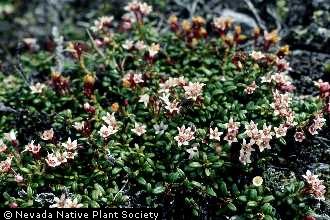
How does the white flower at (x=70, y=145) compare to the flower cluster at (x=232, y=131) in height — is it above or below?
below

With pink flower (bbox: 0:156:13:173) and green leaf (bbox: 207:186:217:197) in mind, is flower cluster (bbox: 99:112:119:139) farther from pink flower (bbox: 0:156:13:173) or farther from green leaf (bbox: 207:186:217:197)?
green leaf (bbox: 207:186:217:197)

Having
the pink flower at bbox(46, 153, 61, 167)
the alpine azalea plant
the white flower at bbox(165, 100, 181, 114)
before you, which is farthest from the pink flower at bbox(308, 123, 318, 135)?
the pink flower at bbox(46, 153, 61, 167)

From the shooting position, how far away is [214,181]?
4520mm

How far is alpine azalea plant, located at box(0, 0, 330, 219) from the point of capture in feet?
14.5

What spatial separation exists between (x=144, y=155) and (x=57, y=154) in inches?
33.2

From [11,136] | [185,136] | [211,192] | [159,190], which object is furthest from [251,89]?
[11,136]

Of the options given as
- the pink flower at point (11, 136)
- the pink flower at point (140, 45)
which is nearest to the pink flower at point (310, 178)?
the pink flower at point (140, 45)

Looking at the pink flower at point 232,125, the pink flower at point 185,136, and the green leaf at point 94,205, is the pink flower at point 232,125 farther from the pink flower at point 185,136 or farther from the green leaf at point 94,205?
the green leaf at point 94,205

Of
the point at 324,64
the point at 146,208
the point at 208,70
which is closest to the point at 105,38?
the point at 208,70

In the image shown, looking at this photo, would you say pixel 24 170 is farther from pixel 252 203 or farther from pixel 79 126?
pixel 252 203

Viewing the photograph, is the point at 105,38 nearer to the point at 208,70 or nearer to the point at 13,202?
the point at 208,70

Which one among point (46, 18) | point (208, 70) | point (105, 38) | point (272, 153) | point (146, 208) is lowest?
point (146, 208)

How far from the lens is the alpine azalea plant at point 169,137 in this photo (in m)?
4.43

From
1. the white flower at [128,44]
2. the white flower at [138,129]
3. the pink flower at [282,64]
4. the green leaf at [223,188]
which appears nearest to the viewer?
the green leaf at [223,188]
